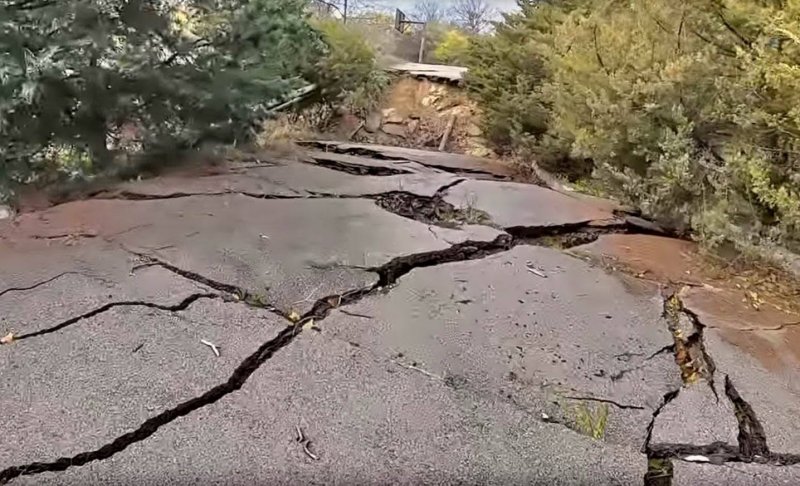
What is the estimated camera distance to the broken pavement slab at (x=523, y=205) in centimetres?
303

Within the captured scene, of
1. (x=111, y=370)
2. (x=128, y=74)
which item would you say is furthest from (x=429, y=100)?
(x=111, y=370)

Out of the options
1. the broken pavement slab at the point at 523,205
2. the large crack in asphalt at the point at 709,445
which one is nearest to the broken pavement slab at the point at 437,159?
the broken pavement slab at the point at 523,205

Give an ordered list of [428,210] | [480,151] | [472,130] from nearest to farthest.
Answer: [428,210] → [480,151] → [472,130]

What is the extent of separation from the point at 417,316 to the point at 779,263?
4.52ft

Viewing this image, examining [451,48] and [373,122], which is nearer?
[373,122]

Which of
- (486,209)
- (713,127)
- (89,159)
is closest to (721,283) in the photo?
(713,127)

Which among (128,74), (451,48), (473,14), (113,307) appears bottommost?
(113,307)

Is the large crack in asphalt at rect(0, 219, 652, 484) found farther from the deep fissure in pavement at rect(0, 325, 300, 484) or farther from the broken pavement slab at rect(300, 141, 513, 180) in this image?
the broken pavement slab at rect(300, 141, 513, 180)

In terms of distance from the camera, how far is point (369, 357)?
1.67 m

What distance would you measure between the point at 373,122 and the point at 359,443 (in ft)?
21.5

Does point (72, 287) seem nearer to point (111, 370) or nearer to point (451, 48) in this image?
point (111, 370)

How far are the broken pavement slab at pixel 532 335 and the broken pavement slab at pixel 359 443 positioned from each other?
94 millimetres

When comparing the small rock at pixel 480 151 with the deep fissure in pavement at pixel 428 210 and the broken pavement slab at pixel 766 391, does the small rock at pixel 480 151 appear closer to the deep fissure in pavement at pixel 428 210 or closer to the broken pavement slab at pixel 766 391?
the deep fissure in pavement at pixel 428 210

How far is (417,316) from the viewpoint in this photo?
191cm
